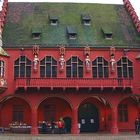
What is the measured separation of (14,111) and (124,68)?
47.7ft

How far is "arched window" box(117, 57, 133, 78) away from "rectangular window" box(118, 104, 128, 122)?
3913 millimetres

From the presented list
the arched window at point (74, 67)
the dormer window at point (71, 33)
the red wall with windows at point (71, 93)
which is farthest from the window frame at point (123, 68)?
the dormer window at point (71, 33)

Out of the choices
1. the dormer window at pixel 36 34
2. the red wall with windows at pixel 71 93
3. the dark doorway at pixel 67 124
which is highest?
the dormer window at pixel 36 34

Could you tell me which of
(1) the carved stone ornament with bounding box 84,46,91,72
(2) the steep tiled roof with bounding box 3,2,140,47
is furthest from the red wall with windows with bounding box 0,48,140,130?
(2) the steep tiled roof with bounding box 3,2,140,47

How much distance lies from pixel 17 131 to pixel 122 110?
1329 cm

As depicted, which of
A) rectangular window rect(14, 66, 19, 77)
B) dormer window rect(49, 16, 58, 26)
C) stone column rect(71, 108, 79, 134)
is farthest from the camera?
dormer window rect(49, 16, 58, 26)

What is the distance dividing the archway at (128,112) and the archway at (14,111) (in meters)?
11.3

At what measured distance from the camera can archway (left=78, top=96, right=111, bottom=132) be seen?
157 feet

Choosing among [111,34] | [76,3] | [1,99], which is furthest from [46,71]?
[76,3]

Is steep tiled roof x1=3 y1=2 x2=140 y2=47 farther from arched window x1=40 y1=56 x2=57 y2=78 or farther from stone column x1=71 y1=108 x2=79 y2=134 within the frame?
stone column x1=71 y1=108 x2=79 y2=134

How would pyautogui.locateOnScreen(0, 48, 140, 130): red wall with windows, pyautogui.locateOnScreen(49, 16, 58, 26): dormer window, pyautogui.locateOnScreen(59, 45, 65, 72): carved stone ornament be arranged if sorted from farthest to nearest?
pyautogui.locateOnScreen(49, 16, 58, 26): dormer window → pyautogui.locateOnScreen(59, 45, 65, 72): carved stone ornament → pyautogui.locateOnScreen(0, 48, 140, 130): red wall with windows

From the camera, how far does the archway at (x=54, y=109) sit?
4672 cm

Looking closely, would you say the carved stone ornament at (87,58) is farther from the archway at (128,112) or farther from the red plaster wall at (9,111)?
the red plaster wall at (9,111)

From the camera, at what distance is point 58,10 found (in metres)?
53.0
